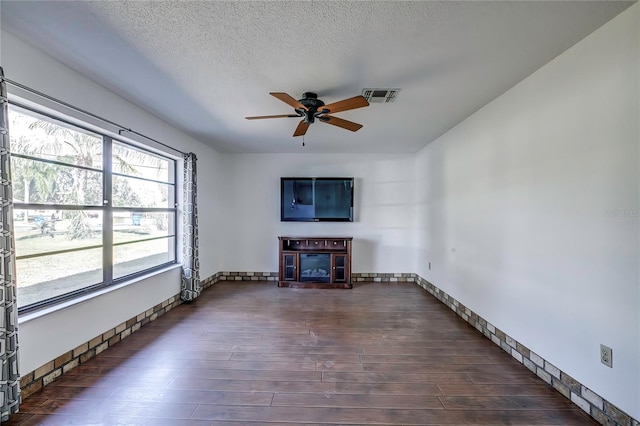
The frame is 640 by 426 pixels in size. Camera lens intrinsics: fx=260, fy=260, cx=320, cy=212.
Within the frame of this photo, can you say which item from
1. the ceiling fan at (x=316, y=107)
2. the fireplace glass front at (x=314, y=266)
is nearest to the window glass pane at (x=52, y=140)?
the ceiling fan at (x=316, y=107)

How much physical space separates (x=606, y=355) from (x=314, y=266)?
151 inches

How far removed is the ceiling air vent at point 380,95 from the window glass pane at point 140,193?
292 cm

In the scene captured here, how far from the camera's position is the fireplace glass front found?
4.98m

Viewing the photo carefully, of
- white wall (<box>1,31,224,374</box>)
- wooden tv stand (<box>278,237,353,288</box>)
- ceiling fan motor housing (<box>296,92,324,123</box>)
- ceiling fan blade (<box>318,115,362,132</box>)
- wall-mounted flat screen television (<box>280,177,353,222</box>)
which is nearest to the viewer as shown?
white wall (<box>1,31,224,374</box>)

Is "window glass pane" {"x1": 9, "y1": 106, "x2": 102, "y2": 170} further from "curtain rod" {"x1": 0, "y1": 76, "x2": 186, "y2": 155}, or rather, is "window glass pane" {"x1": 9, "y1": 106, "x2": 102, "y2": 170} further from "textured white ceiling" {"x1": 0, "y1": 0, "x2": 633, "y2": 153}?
"textured white ceiling" {"x1": 0, "y1": 0, "x2": 633, "y2": 153}

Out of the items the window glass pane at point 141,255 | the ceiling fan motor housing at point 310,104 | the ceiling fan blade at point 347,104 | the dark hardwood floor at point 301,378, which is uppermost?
the ceiling fan motor housing at point 310,104

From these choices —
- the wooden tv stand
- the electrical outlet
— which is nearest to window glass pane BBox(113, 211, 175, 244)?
the wooden tv stand

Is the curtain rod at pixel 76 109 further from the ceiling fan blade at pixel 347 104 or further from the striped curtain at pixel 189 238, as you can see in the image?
the ceiling fan blade at pixel 347 104

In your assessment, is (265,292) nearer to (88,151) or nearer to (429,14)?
(88,151)

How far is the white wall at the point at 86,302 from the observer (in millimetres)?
1916

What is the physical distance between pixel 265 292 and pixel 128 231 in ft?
7.55

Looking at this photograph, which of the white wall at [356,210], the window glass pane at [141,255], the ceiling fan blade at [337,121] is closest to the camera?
the ceiling fan blade at [337,121]

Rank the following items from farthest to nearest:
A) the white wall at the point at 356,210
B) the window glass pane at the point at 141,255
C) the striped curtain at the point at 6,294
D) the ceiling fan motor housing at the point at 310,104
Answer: the white wall at the point at 356,210, the window glass pane at the point at 141,255, the ceiling fan motor housing at the point at 310,104, the striped curtain at the point at 6,294

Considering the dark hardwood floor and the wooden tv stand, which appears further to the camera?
the wooden tv stand
